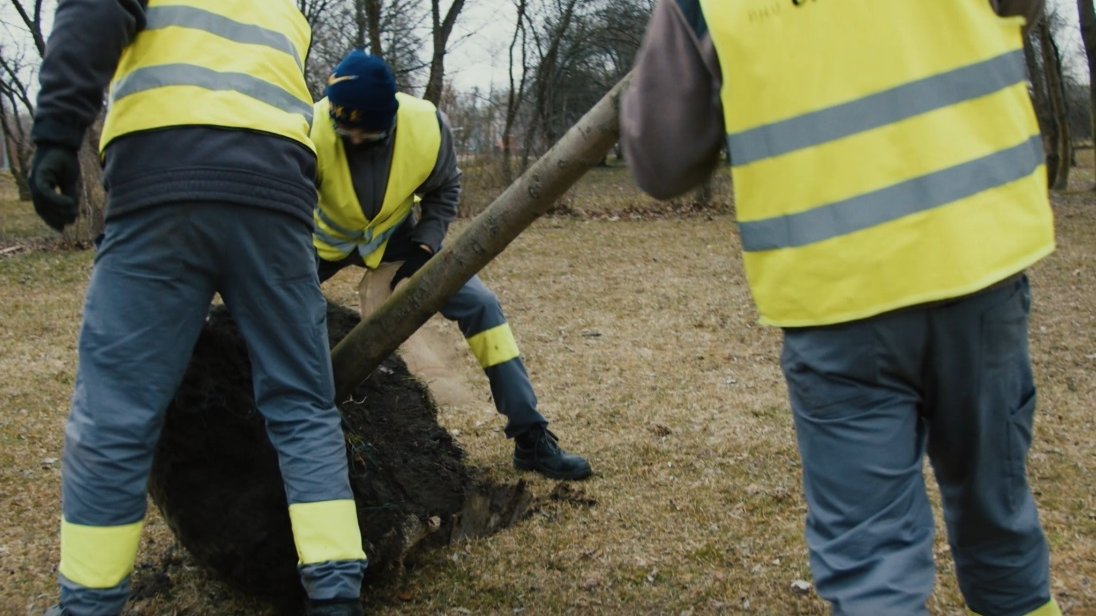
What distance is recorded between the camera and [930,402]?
75.9 inches

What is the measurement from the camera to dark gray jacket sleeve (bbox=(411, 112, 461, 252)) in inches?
164

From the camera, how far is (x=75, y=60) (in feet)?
8.40

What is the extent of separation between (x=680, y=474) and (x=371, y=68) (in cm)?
200

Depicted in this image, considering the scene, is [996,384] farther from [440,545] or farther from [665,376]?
[665,376]

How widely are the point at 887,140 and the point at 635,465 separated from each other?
283 centimetres

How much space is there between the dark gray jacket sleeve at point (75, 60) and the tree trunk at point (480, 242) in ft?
3.63

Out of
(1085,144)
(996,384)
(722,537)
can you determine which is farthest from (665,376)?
(1085,144)

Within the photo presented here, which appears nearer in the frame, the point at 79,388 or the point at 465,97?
the point at 79,388

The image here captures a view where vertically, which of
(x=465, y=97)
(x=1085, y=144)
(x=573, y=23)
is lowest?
(x=1085, y=144)

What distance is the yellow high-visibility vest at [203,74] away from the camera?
8.79ft

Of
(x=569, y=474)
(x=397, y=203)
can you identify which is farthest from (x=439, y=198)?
(x=569, y=474)

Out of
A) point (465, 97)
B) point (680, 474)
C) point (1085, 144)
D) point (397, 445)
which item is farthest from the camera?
point (1085, 144)

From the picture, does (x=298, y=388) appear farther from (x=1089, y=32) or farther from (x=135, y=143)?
(x=1089, y=32)

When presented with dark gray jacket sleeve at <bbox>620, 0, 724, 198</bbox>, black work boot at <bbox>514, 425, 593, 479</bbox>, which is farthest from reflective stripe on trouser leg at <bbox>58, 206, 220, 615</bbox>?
black work boot at <bbox>514, 425, 593, 479</bbox>
